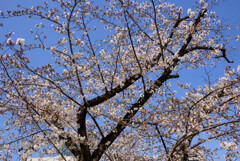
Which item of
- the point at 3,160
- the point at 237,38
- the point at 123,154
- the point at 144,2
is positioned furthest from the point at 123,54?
the point at 3,160

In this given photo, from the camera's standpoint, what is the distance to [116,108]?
7.03 m

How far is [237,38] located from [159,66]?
381cm

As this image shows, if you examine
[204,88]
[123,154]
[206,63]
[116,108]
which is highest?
[206,63]

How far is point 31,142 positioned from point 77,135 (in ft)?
4.64

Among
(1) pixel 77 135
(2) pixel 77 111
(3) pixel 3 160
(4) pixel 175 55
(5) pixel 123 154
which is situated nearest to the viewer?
(1) pixel 77 135

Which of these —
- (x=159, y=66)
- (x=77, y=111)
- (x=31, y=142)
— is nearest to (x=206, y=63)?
(x=159, y=66)

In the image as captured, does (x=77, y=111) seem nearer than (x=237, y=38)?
Yes

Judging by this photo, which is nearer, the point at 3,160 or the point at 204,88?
the point at 3,160

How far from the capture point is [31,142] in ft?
18.8

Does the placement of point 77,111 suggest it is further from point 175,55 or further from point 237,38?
point 237,38

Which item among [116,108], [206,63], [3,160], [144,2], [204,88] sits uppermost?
[144,2]

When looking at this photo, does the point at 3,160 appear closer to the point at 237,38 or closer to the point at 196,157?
the point at 196,157

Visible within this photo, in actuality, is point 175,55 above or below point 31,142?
above

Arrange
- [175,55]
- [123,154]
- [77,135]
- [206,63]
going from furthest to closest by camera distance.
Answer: [206,63] → [123,154] → [175,55] → [77,135]
